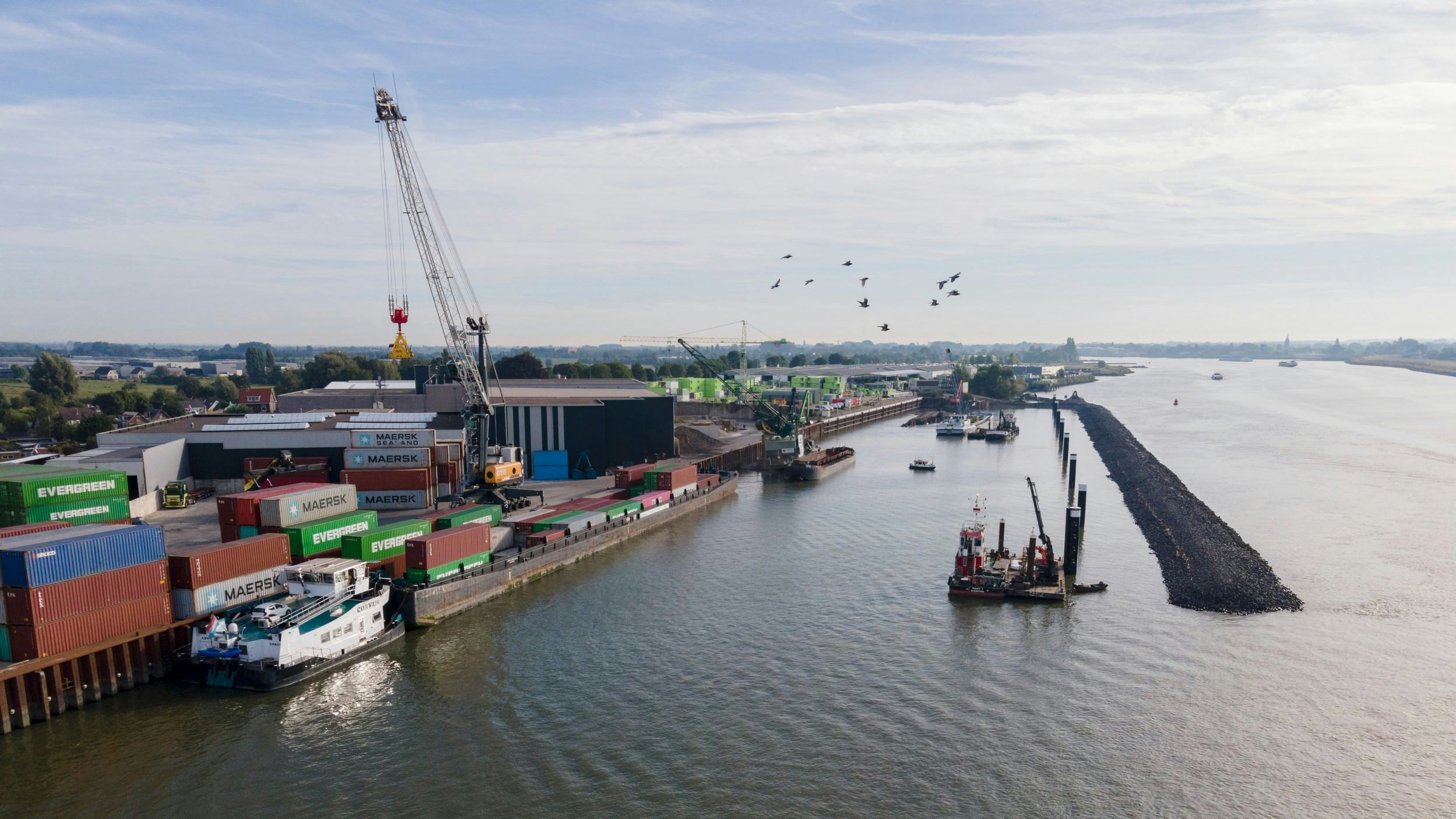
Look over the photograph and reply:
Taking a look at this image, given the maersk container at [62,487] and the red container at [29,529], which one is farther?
the maersk container at [62,487]

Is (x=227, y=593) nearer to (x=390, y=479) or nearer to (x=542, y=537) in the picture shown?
(x=542, y=537)

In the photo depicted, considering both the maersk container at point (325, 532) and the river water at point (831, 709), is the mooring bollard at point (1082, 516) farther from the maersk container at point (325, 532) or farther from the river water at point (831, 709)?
the maersk container at point (325, 532)

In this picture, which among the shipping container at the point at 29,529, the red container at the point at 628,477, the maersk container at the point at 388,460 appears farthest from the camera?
the red container at the point at 628,477

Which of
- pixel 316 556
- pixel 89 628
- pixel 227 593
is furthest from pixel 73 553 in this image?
pixel 316 556

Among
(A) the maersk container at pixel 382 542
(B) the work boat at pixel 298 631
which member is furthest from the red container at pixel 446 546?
(B) the work boat at pixel 298 631

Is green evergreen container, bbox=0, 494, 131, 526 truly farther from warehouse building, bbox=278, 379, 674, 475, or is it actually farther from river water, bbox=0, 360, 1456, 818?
warehouse building, bbox=278, 379, 674, 475

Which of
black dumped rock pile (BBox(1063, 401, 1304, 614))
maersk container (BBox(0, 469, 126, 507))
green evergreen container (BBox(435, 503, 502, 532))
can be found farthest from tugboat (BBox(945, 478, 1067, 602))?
maersk container (BBox(0, 469, 126, 507))
